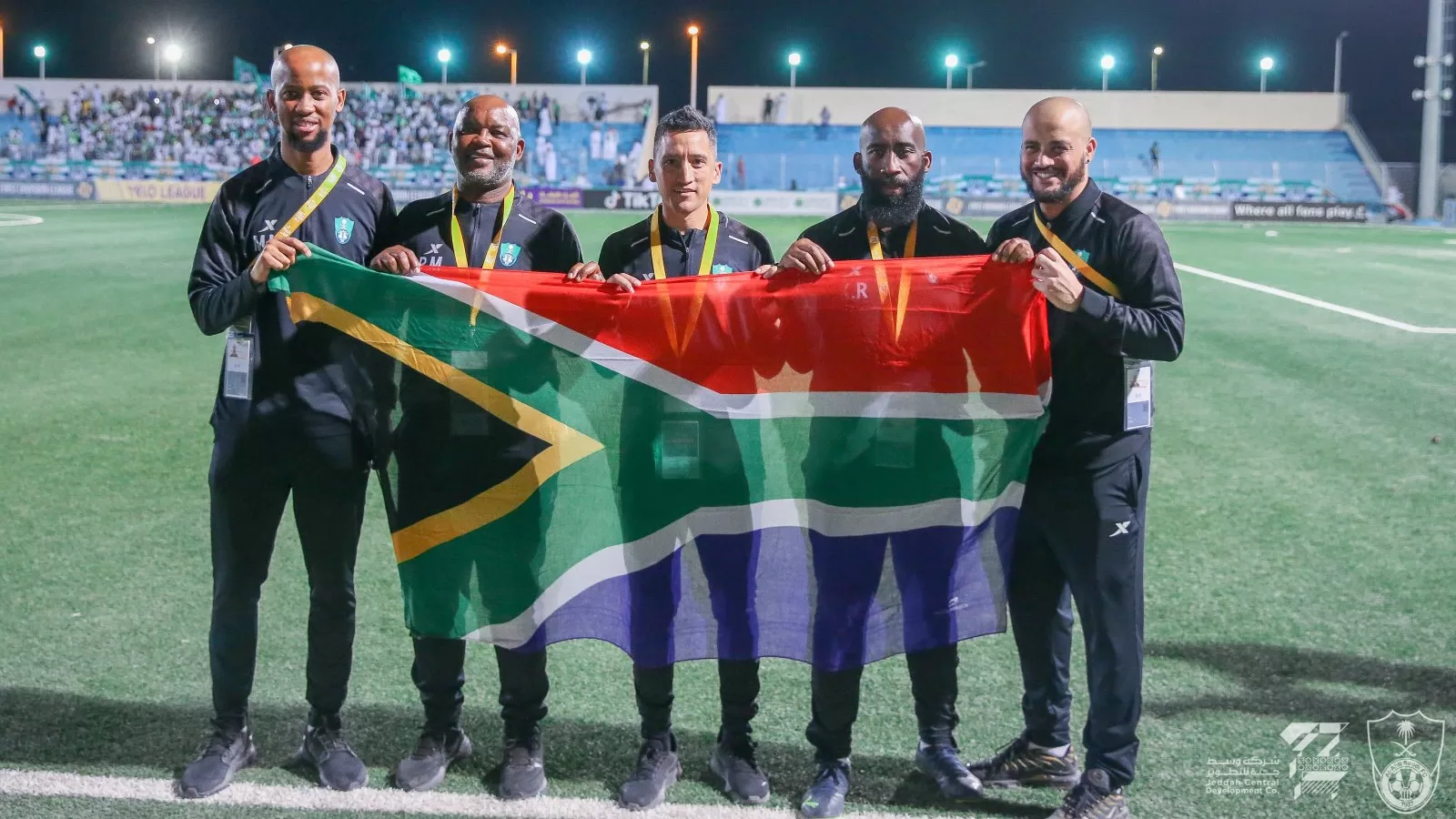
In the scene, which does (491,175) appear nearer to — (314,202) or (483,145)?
(483,145)

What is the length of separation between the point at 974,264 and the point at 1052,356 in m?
0.37

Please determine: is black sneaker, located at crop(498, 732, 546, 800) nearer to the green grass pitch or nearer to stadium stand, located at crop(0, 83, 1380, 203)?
the green grass pitch

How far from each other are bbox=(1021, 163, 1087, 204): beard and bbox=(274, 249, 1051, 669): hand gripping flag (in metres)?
0.46

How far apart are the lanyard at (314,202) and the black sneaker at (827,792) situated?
7.85 ft

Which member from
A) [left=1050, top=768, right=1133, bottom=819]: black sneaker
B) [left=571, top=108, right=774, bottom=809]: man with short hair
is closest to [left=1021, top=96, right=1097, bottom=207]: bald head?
[left=571, top=108, right=774, bottom=809]: man with short hair

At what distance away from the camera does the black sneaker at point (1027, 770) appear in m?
4.21

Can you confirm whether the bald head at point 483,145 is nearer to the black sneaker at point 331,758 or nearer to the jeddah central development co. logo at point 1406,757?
the black sneaker at point 331,758

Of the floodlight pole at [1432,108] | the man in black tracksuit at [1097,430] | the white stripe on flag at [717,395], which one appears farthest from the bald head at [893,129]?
the floodlight pole at [1432,108]

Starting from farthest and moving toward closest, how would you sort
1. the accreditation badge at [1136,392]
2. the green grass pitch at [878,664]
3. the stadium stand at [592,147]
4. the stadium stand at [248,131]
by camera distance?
the stadium stand at [248,131], the stadium stand at [592,147], the green grass pitch at [878,664], the accreditation badge at [1136,392]

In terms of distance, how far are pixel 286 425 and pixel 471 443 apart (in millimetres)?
577

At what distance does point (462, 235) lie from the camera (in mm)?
4207

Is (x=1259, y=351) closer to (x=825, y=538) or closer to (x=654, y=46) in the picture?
(x=825, y=538)

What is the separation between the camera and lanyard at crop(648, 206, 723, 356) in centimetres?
409

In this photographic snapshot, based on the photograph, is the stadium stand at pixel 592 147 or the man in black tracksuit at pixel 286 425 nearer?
the man in black tracksuit at pixel 286 425
